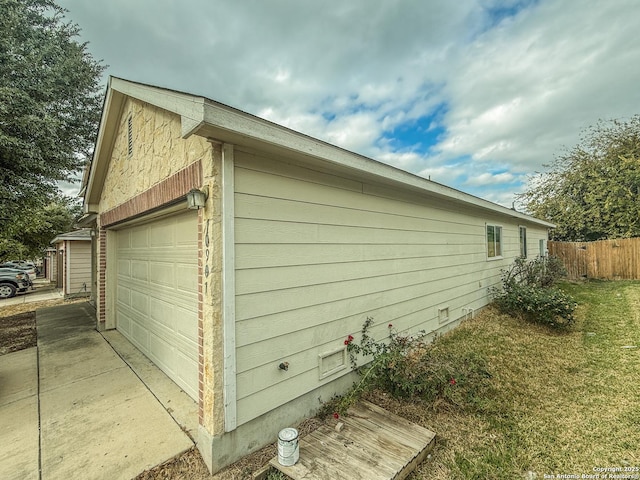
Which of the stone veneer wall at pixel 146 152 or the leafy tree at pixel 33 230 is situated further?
the leafy tree at pixel 33 230

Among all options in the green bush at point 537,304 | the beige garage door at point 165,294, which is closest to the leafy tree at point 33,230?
the beige garage door at point 165,294

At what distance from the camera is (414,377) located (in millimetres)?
3479

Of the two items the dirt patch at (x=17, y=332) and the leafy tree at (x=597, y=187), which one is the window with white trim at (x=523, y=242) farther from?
the dirt patch at (x=17, y=332)

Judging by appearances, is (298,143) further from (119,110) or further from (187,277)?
(119,110)

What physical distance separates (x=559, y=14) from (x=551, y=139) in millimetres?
18462

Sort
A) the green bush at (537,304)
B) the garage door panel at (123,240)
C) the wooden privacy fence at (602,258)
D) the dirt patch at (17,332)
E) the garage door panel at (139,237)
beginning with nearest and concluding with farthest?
the garage door panel at (139,237) → the dirt patch at (17,332) → the garage door panel at (123,240) → the green bush at (537,304) → the wooden privacy fence at (602,258)

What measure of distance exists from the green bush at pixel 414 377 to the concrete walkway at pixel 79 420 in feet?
6.32

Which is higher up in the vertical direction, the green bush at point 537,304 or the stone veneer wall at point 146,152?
the stone veneer wall at point 146,152

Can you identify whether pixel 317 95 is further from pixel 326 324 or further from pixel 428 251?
pixel 326 324

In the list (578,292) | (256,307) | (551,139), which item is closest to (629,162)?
(551,139)

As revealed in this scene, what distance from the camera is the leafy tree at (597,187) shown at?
15.3m

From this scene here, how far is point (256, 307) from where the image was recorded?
268cm

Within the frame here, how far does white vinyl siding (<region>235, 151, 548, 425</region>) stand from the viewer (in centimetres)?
263

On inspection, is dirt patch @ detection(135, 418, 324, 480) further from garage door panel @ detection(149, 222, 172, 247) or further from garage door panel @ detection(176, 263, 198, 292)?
garage door panel @ detection(149, 222, 172, 247)
